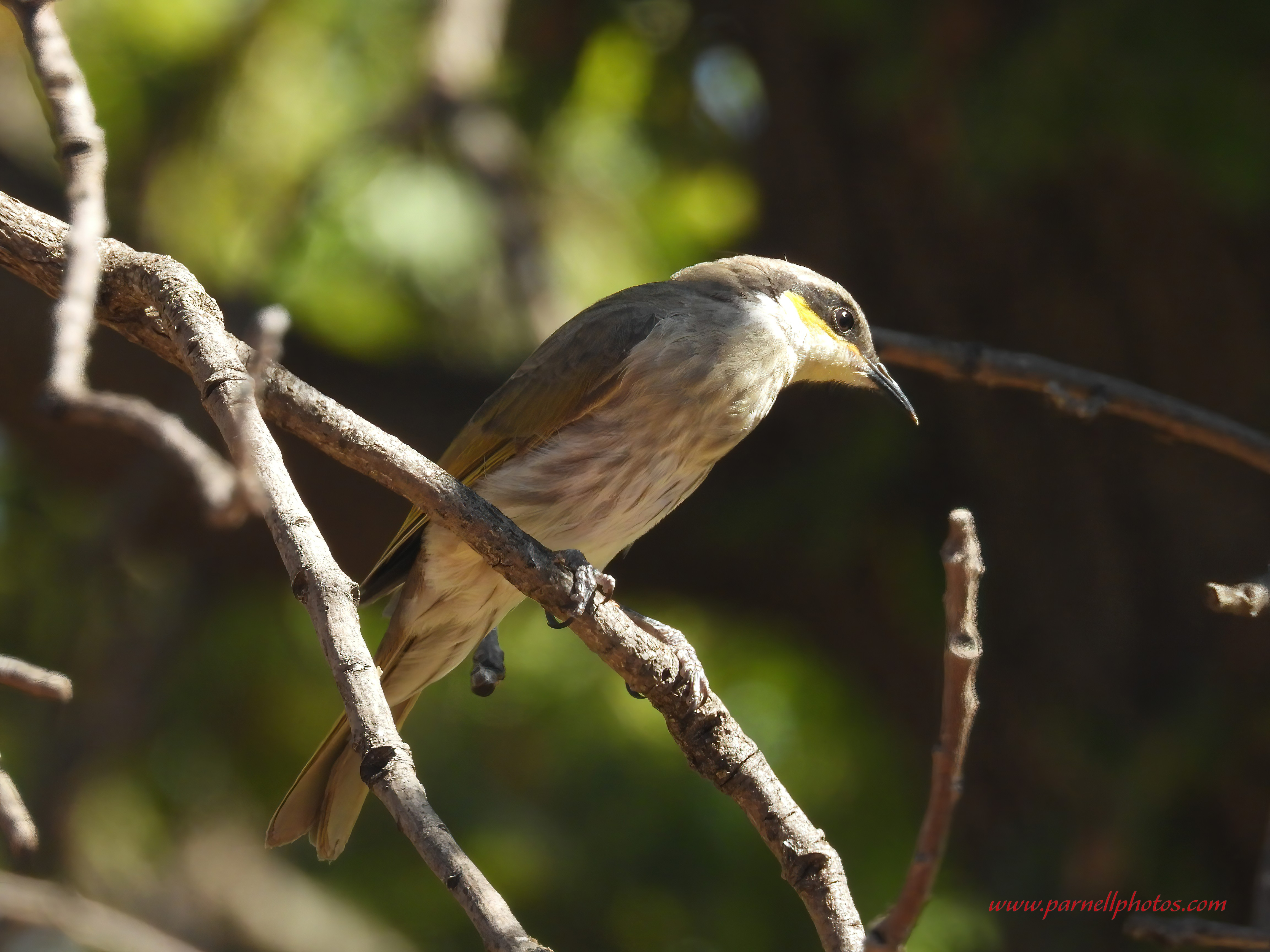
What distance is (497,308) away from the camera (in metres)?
5.79

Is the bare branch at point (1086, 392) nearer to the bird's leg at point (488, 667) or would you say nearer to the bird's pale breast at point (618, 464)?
the bird's pale breast at point (618, 464)

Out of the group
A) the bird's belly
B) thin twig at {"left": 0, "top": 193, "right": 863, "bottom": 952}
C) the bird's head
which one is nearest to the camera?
thin twig at {"left": 0, "top": 193, "right": 863, "bottom": 952}

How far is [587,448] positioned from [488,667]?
0.64 meters

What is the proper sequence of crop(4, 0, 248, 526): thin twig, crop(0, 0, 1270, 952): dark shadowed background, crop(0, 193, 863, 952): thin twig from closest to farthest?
1. crop(4, 0, 248, 526): thin twig
2. crop(0, 193, 863, 952): thin twig
3. crop(0, 0, 1270, 952): dark shadowed background

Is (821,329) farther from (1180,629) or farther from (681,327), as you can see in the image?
(1180,629)

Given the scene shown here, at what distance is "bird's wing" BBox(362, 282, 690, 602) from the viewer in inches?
128

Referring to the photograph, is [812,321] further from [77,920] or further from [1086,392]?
[77,920]

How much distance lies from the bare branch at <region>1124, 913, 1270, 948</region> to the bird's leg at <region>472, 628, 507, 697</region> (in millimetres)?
1300

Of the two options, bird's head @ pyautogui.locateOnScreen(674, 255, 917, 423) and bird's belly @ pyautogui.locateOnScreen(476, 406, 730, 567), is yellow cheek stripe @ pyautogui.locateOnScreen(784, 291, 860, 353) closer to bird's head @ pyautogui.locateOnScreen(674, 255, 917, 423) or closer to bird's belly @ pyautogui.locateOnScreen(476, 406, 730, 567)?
bird's head @ pyautogui.locateOnScreen(674, 255, 917, 423)

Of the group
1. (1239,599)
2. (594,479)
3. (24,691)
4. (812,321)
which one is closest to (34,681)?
(24,691)

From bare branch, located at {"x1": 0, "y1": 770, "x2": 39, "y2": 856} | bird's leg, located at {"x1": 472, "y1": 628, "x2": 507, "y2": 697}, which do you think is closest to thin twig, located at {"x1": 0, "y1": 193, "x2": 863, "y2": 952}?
bare branch, located at {"x1": 0, "y1": 770, "x2": 39, "y2": 856}

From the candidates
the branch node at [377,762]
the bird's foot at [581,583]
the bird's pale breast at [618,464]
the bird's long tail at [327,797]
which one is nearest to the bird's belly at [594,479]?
the bird's pale breast at [618,464]

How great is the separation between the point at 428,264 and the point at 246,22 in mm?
1234

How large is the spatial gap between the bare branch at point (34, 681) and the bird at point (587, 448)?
1.59 meters
